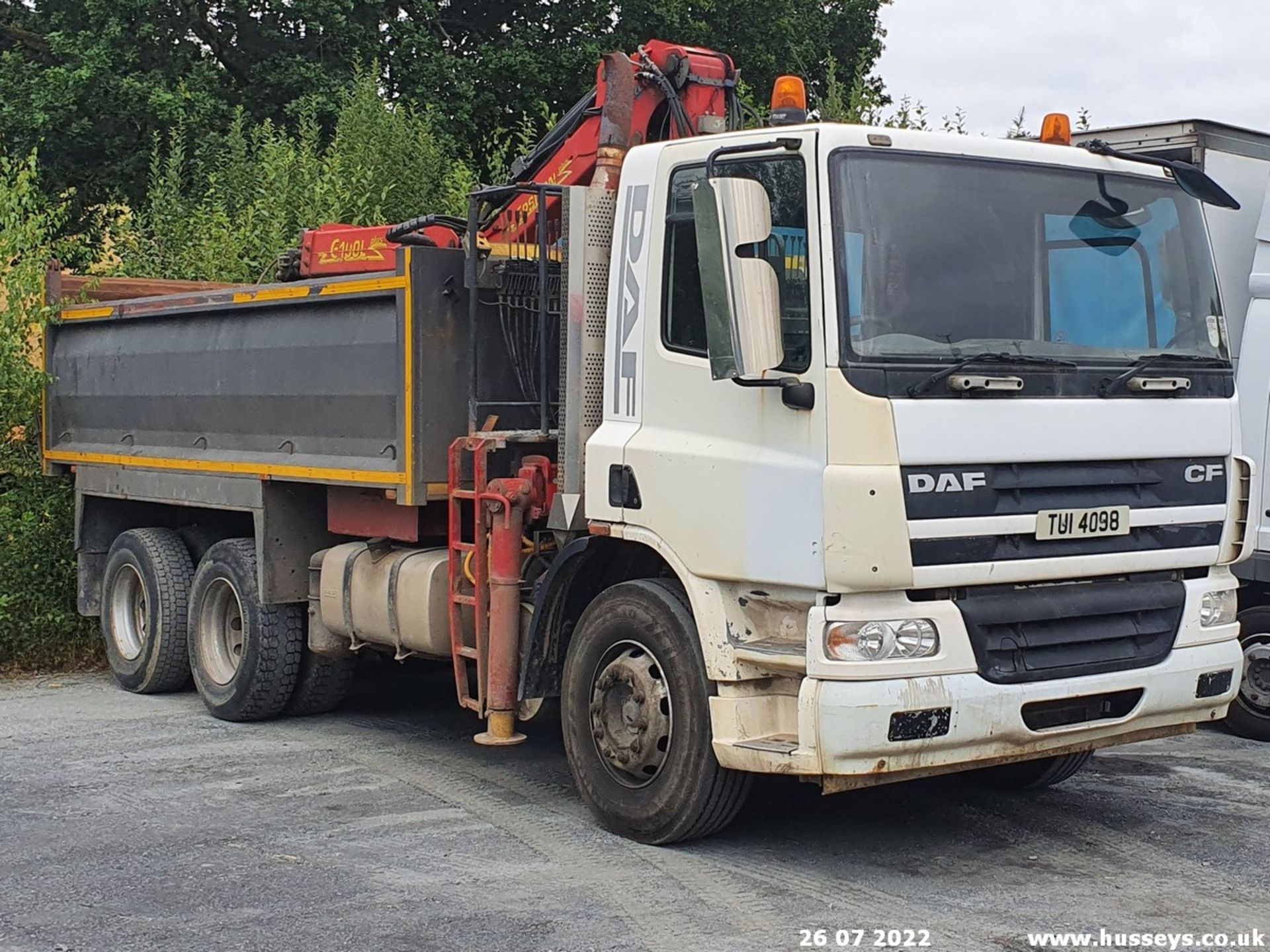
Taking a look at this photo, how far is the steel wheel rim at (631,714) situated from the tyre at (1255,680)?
12.2 ft

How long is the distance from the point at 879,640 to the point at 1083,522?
0.96 metres

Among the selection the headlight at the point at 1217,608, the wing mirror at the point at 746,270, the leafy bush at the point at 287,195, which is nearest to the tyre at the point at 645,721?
the wing mirror at the point at 746,270

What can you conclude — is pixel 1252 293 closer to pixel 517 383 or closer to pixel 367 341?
pixel 517 383

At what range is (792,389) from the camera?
5746 mm

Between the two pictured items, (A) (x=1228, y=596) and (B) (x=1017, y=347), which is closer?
→ (B) (x=1017, y=347)

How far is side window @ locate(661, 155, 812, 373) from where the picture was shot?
19.0 feet

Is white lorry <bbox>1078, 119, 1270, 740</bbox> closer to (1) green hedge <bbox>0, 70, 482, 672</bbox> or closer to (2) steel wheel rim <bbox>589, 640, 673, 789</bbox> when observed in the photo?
(2) steel wheel rim <bbox>589, 640, 673, 789</bbox>

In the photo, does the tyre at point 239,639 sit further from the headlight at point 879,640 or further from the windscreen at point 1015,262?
the windscreen at point 1015,262

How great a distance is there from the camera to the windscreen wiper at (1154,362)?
6.17 meters

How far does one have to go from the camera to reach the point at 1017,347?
6.01 metres

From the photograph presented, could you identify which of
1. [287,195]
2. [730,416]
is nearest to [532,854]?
[730,416]

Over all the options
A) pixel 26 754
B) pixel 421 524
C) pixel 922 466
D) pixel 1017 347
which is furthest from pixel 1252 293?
pixel 26 754

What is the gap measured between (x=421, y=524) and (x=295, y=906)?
2580mm

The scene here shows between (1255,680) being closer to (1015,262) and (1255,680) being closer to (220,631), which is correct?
(1015,262)
